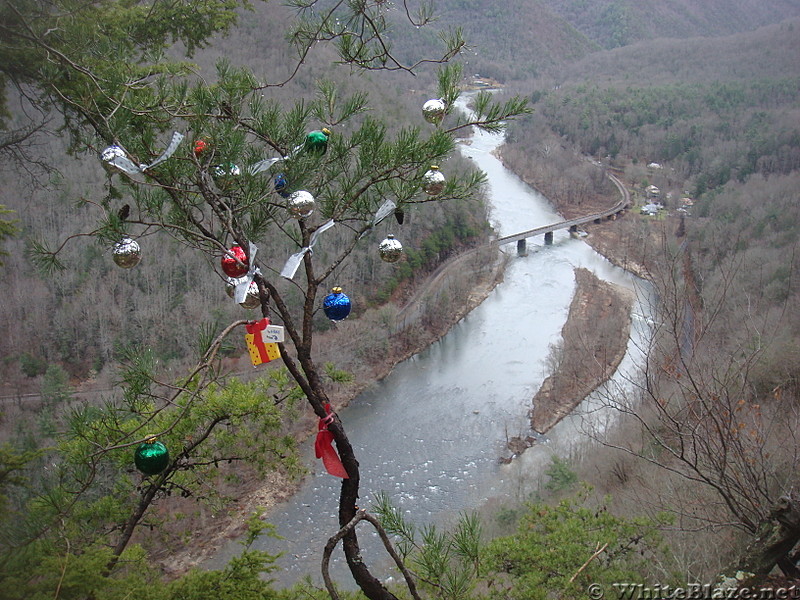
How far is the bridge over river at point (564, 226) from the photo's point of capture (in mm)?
19047

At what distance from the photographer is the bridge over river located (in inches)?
750

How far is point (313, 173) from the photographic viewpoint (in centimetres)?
196

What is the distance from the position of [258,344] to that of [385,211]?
0.54m

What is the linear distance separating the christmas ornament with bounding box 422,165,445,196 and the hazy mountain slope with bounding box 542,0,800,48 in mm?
54505

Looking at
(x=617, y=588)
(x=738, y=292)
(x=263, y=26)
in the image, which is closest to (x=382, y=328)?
(x=738, y=292)

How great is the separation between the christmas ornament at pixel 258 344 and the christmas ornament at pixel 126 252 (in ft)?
1.43

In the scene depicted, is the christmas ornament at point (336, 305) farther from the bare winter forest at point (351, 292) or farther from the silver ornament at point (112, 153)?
the silver ornament at point (112, 153)

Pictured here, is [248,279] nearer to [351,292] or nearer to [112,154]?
[112,154]

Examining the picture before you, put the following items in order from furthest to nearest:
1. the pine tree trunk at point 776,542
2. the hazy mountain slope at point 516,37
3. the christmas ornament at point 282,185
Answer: the hazy mountain slope at point 516,37, the pine tree trunk at point 776,542, the christmas ornament at point 282,185

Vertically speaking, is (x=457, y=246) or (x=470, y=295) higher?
(x=457, y=246)

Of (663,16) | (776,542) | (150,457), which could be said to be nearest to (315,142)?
(150,457)

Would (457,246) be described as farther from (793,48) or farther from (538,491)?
(793,48)

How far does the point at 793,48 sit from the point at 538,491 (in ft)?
120

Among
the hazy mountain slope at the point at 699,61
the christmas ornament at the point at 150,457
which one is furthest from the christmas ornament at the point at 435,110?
the hazy mountain slope at the point at 699,61
